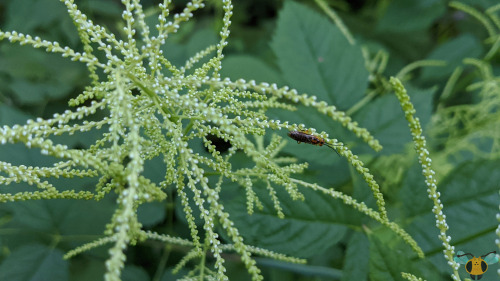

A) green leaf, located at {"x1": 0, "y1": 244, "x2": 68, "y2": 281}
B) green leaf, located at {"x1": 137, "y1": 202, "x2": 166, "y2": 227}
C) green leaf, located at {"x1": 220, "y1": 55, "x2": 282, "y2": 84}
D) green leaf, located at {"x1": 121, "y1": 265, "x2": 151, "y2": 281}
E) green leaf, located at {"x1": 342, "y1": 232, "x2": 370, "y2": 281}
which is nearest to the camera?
green leaf, located at {"x1": 342, "y1": 232, "x2": 370, "y2": 281}

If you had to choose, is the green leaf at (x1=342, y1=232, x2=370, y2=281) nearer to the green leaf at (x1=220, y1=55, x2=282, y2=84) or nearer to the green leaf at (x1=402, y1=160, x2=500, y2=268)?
the green leaf at (x1=402, y1=160, x2=500, y2=268)

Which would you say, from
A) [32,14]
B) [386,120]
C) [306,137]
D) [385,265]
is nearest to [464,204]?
[386,120]

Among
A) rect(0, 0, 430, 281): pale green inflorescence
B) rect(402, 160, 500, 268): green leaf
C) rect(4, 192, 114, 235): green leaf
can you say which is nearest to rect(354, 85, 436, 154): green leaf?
rect(402, 160, 500, 268): green leaf

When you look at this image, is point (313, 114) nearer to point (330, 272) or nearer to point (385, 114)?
point (385, 114)

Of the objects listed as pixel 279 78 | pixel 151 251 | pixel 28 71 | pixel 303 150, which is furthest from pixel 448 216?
pixel 28 71

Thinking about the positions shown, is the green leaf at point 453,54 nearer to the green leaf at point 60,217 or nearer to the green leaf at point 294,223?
the green leaf at point 294,223

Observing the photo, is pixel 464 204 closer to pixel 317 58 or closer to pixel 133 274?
pixel 317 58
